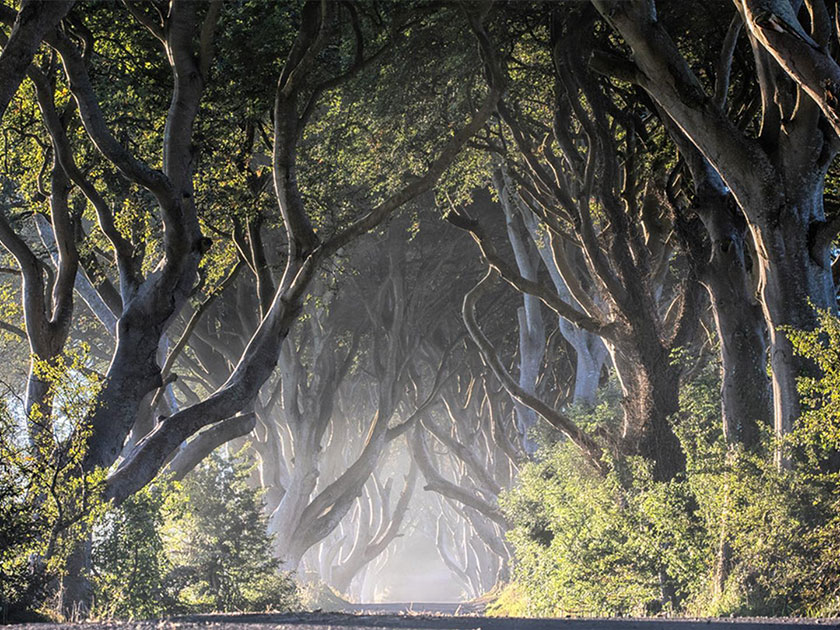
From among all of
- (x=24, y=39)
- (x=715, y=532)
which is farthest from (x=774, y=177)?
(x=24, y=39)

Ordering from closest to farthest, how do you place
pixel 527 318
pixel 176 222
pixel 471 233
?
pixel 176 222, pixel 471 233, pixel 527 318

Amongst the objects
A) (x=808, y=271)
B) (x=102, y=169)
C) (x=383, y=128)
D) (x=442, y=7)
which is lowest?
(x=808, y=271)

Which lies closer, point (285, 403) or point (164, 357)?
point (164, 357)

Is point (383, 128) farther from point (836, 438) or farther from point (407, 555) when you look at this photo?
point (407, 555)

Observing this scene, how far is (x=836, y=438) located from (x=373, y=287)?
19.4 m

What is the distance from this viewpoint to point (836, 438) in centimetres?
762

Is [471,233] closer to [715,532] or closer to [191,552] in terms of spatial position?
[715,532]

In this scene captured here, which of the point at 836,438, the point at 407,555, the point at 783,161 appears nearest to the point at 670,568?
the point at 836,438

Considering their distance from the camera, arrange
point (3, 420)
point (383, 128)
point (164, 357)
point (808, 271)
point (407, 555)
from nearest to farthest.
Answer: point (3, 420), point (808, 271), point (383, 128), point (164, 357), point (407, 555)

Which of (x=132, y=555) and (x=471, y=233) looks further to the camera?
(x=471, y=233)

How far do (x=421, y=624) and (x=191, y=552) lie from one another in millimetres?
9530

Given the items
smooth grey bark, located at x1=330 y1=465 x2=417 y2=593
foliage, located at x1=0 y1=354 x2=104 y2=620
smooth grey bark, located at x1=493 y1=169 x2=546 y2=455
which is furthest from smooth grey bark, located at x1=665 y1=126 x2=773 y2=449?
smooth grey bark, located at x1=330 y1=465 x2=417 y2=593

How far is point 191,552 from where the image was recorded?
1529cm

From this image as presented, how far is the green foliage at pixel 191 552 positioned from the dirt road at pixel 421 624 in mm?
2253
